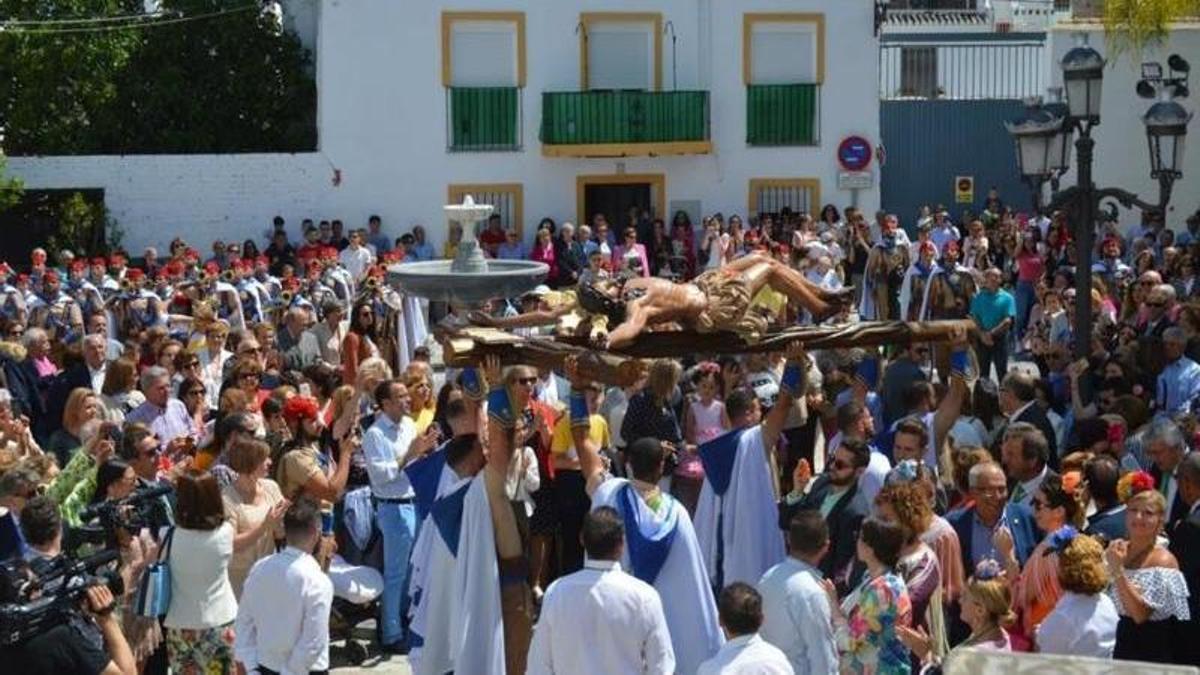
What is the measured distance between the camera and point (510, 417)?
9.23 m

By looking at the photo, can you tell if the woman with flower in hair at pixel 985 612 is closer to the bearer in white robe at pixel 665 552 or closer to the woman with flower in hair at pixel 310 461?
the bearer in white robe at pixel 665 552

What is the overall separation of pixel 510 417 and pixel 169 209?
21.3 meters

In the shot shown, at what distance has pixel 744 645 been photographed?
296 inches

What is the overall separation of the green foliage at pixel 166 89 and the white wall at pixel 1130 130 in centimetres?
1230

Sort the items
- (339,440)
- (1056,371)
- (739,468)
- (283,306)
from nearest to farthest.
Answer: (739,468) < (339,440) < (1056,371) < (283,306)

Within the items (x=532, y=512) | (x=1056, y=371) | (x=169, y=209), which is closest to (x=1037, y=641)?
(x=532, y=512)

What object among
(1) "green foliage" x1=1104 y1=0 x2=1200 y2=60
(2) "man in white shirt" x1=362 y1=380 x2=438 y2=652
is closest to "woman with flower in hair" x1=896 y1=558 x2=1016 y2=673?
(2) "man in white shirt" x1=362 y1=380 x2=438 y2=652

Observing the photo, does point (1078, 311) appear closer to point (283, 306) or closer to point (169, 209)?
point (283, 306)

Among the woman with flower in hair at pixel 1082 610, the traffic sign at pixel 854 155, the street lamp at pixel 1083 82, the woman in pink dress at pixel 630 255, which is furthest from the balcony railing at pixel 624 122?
the woman with flower in hair at pixel 1082 610

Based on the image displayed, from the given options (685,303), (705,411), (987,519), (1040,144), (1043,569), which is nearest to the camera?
(1043,569)

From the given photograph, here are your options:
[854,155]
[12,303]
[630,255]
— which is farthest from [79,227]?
[854,155]

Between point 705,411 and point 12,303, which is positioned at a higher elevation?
point 12,303

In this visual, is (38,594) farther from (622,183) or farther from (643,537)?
(622,183)

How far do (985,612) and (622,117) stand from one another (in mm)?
22745
